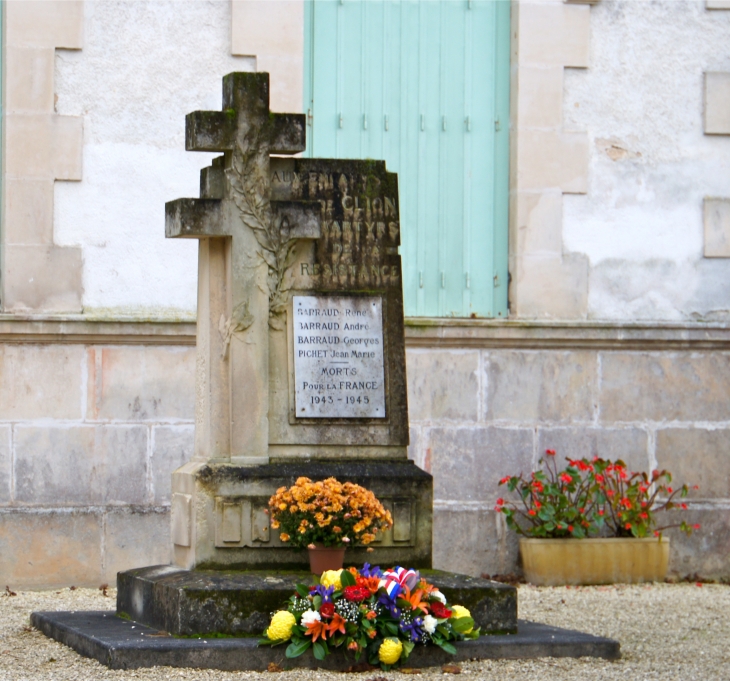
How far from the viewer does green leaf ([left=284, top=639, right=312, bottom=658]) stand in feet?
19.5

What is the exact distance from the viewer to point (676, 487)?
9852 millimetres

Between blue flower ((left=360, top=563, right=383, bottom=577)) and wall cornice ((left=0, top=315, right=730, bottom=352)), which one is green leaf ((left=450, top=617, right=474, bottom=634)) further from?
wall cornice ((left=0, top=315, right=730, bottom=352))

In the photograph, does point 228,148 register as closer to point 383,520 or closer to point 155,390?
point 383,520

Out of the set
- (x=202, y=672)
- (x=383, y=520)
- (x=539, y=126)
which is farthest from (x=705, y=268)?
(x=202, y=672)

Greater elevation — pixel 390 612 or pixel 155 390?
pixel 155 390

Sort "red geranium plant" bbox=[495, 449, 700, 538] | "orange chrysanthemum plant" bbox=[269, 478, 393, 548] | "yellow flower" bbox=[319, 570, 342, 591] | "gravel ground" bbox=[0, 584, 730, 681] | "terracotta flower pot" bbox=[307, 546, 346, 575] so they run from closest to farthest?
"gravel ground" bbox=[0, 584, 730, 681], "yellow flower" bbox=[319, 570, 342, 591], "orange chrysanthemum plant" bbox=[269, 478, 393, 548], "terracotta flower pot" bbox=[307, 546, 346, 575], "red geranium plant" bbox=[495, 449, 700, 538]

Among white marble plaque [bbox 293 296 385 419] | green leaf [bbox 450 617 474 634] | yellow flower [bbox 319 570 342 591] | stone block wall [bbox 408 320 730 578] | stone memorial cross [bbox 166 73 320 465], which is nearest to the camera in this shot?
yellow flower [bbox 319 570 342 591]

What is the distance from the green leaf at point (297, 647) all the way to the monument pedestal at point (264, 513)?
756mm

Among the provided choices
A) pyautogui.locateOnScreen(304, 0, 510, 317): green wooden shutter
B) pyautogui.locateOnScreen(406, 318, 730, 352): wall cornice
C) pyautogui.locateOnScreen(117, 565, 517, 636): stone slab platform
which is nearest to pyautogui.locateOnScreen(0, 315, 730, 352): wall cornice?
pyautogui.locateOnScreen(406, 318, 730, 352): wall cornice

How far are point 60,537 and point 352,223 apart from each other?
3279 millimetres

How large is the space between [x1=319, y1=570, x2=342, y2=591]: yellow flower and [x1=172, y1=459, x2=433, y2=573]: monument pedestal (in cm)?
52

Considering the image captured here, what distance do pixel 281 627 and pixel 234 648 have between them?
A: 222mm

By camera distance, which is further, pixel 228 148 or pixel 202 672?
pixel 228 148

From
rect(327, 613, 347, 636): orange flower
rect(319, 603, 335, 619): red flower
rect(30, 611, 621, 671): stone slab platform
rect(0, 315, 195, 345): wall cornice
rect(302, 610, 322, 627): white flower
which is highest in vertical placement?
rect(0, 315, 195, 345): wall cornice
